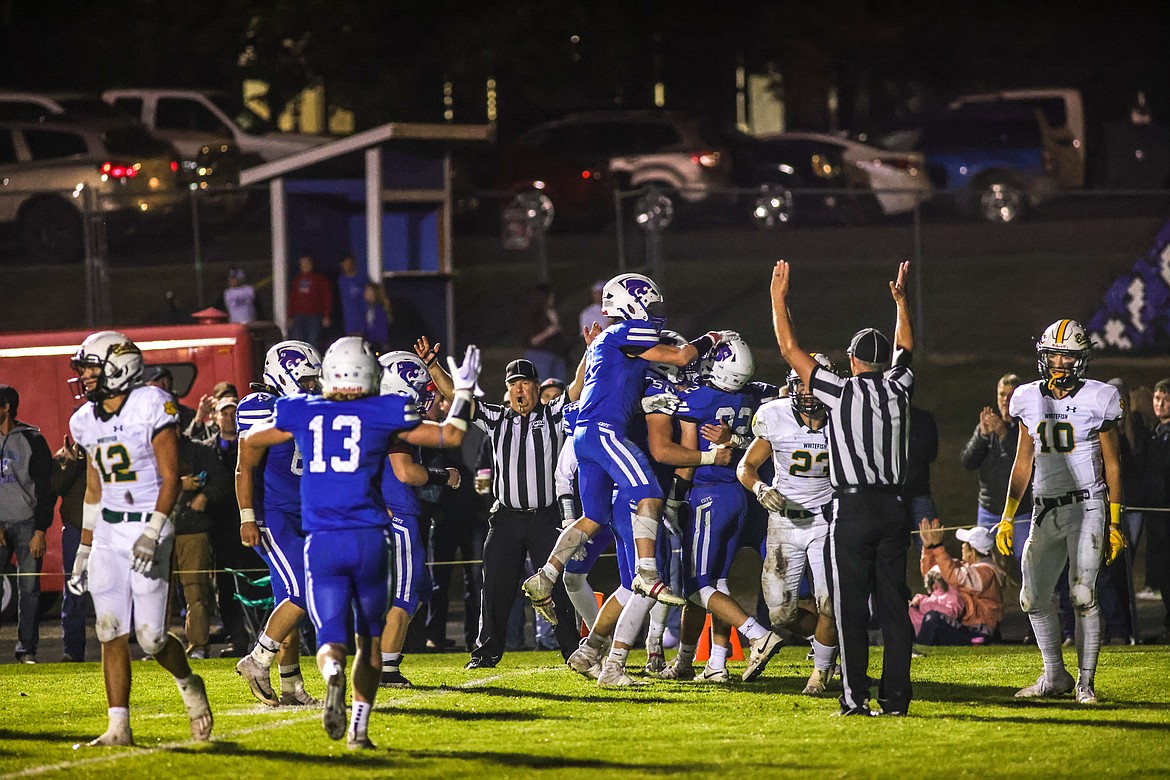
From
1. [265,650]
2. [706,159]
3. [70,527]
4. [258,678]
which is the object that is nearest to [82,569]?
[265,650]

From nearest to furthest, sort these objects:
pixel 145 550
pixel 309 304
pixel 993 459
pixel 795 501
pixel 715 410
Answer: pixel 145 550
pixel 795 501
pixel 715 410
pixel 993 459
pixel 309 304

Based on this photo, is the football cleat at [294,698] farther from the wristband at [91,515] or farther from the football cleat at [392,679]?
the wristband at [91,515]

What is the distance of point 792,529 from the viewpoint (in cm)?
1022

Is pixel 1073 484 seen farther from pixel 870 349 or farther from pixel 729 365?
pixel 729 365

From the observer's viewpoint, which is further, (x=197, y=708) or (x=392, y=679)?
(x=392, y=679)

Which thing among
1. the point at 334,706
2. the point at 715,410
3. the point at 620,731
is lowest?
the point at 620,731

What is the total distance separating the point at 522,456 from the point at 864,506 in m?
3.50

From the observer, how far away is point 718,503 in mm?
10805

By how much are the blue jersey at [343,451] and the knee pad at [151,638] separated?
87 centimetres

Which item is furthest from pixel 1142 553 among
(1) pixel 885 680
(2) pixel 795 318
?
(1) pixel 885 680

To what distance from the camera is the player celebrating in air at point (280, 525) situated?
9.46 m

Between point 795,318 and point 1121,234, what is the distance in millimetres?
5404

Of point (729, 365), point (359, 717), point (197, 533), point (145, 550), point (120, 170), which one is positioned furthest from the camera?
point (120, 170)

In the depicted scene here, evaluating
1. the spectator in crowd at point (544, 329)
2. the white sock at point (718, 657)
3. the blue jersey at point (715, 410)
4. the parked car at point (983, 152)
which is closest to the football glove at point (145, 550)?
the blue jersey at point (715, 410)
